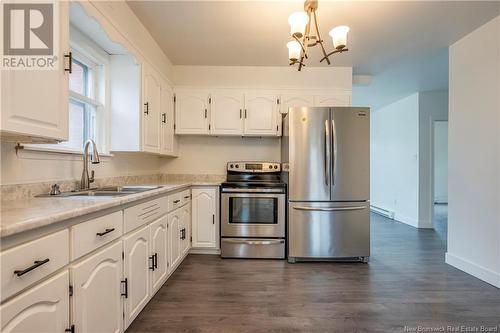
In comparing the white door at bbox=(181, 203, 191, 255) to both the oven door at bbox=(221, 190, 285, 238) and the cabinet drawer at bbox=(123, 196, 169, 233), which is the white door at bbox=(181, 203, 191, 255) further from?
the cabinet drawer at bbox=(123, 196, 169, 233)

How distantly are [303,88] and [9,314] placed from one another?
11.0 feet

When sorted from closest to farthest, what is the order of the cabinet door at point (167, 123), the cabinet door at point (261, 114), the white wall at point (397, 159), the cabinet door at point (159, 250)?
the cabinet door at point (159, 250), the cabinet door at point (167, 123), the cabinet door at point (261, 114), the white wall at point (397, 159)

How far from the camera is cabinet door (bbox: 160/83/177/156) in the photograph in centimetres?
293

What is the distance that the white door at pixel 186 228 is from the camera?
2742mm

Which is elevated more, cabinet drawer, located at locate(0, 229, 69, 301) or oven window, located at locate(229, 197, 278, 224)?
cabinet drawer, located at locate(0, 229, 69, 301)

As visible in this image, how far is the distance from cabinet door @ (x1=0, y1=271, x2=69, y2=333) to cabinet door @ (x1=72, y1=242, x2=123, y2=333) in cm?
6

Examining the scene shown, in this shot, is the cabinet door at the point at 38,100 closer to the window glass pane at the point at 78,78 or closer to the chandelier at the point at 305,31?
the window glass pane at the point at 78,78

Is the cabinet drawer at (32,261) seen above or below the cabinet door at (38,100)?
below

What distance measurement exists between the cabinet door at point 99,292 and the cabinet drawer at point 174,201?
35.5 inches

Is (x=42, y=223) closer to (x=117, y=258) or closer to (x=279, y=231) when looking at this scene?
Answer: (x=117, y=258)

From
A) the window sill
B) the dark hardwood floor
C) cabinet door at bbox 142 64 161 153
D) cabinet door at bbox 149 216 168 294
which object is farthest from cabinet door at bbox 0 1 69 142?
the dark hardwood floor

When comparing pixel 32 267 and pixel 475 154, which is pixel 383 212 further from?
pixel 32 267

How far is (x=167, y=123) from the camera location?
308 centimetres

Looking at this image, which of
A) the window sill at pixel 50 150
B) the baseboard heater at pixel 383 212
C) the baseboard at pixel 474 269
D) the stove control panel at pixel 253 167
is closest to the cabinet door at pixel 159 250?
the window sill at pixel 50 150
